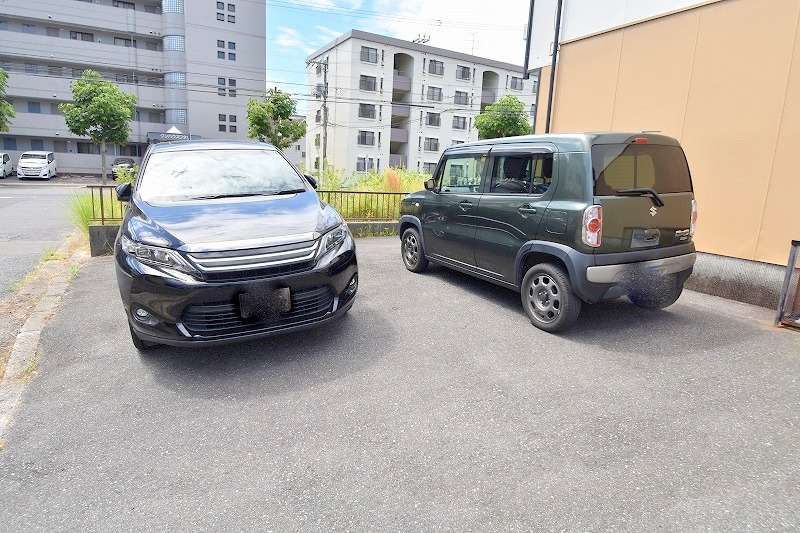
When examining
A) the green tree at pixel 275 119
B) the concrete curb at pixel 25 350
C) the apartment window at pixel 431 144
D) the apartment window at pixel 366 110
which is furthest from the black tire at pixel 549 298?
the apartment window at pixel 431 144

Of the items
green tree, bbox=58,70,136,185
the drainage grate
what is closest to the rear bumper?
the drainage grate

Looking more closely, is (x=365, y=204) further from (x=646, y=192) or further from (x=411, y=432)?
(x=411, y=432)

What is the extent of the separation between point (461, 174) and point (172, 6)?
45306 mm

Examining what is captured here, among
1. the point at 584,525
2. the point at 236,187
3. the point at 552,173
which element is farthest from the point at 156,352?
the point at 552,173

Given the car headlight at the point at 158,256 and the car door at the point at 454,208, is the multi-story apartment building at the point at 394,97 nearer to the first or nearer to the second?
the car door at the point at 454,208

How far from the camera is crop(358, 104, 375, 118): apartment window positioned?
3797cm

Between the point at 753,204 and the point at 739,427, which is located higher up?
the point at 753,204

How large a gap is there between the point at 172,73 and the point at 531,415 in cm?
4636

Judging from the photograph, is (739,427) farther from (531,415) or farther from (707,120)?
(707,120)

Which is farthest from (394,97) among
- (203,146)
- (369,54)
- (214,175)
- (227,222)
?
(227,222)

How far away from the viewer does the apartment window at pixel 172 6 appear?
3962 centimetres

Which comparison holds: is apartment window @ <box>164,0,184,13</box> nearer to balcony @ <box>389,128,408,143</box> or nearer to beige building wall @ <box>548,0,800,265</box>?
balcony @ <box>389,128,408,143</box>

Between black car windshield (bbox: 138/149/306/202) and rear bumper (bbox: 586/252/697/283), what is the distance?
2732 millimetres

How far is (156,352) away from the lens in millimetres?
3639
